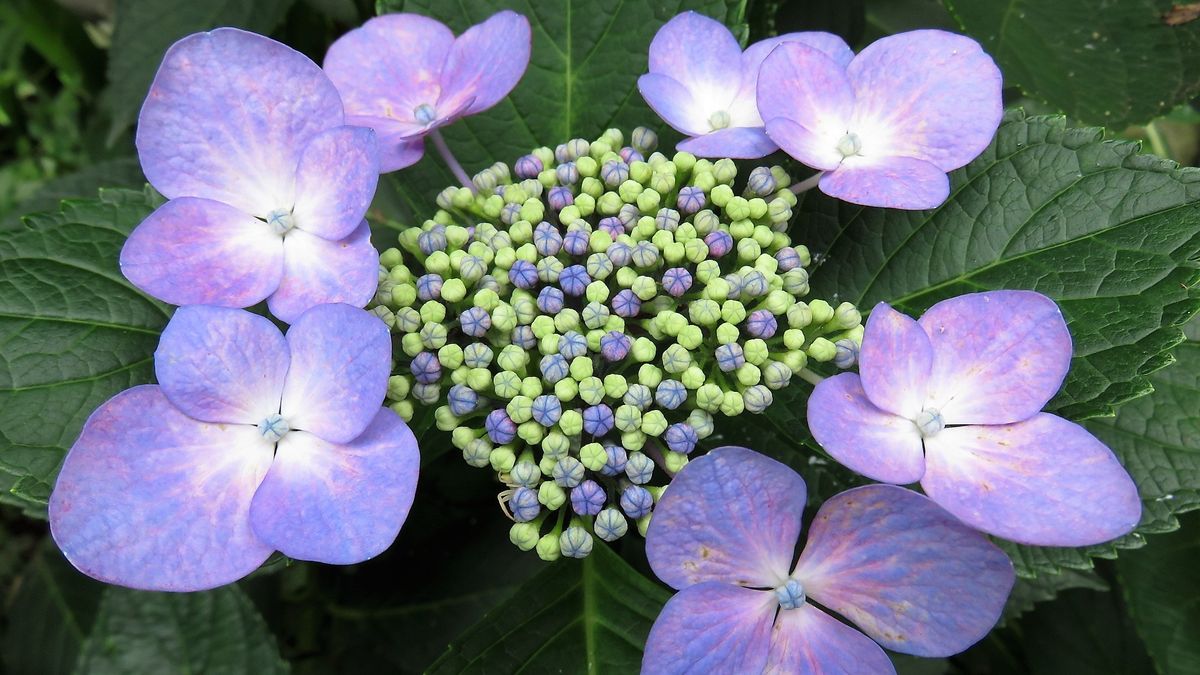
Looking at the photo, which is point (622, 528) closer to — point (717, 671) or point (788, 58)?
point (717, 671)

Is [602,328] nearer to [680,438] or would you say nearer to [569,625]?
[680,438]

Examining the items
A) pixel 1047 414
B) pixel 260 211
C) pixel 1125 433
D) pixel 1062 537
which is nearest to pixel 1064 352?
pixel 1047 414

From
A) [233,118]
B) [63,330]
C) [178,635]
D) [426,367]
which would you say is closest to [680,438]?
[426,367]

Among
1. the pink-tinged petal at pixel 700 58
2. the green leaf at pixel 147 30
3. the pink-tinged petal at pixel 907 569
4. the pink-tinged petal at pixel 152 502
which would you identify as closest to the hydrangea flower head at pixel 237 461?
the pink-tinged petal at pixel 152 502

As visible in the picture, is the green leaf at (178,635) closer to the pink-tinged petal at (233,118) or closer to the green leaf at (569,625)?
the green leaf at (569,625)

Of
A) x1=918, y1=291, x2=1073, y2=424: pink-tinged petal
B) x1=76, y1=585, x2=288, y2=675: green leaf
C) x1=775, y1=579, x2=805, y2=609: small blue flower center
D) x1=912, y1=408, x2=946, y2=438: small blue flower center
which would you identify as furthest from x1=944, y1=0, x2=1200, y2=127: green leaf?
x1=76, y1=585, x2=288, y2=675: green leaf

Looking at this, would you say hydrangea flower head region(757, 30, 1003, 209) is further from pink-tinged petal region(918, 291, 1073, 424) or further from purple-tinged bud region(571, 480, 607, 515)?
purple-tinged bud region(571, 480, 607, 515)
